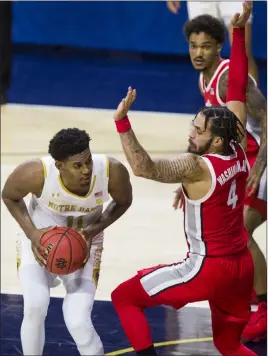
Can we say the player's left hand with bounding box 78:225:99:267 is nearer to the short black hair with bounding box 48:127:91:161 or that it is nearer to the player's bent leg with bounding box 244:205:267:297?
the short black hair with bounding box 48:127:91:161

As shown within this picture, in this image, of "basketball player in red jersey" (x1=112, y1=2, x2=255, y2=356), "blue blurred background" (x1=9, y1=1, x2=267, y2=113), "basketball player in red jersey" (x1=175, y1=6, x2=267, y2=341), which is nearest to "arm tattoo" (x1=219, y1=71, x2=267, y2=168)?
"basketball player in red jersey" (x1=175, y1=6, x2=267, y2=341)

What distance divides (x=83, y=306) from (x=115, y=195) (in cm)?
77

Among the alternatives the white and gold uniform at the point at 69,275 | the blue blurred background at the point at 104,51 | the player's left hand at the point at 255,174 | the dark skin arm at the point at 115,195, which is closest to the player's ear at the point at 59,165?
the white and gold uniform at the point at 69,275

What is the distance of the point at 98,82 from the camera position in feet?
48.4

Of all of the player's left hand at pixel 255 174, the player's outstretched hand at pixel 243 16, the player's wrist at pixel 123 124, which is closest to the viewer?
the player's wrist at pixel 123 124

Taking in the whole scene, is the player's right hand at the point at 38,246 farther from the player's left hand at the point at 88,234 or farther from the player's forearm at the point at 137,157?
the player's forearm at the point at 137,157

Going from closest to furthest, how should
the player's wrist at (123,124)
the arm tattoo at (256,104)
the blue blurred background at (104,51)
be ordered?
1. the player's wrist at (123,124)
2. the arm tattoo at (256,104)
3. the blue blurred background at (104,51)

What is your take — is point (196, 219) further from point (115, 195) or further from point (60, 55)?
point (60, 55)

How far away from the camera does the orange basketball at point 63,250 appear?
5672 millimetres

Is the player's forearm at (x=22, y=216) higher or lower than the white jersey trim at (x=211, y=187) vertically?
lower

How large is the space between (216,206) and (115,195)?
2.53 feet

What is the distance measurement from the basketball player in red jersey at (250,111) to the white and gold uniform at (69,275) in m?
1.01

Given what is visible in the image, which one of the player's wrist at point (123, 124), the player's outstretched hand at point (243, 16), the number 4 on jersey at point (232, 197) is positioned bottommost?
the number 4 on jersey at point (232, 197)

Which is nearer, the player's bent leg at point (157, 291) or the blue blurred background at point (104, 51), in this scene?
the player's bent leg at point (157, 291)
